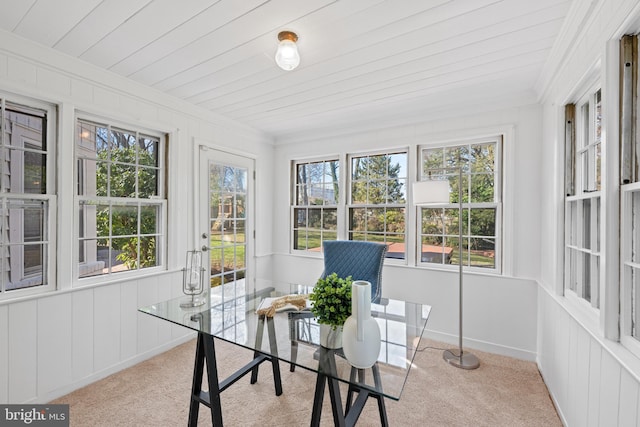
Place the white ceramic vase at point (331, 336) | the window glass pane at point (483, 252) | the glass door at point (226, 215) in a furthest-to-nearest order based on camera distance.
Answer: the glass door at point (226, 215) → the window glass pane at point (483, 252) → the white ceramic vase at point (331, 336)

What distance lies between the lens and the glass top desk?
125 centimetres

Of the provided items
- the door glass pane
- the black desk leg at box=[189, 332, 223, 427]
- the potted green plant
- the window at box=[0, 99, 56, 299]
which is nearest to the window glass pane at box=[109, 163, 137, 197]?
the window at box=[0, 99, 56, 299]

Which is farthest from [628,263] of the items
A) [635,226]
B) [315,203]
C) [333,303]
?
[315,203]

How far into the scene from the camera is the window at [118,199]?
2.39m

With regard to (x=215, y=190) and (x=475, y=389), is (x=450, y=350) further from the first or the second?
(x=215, y=190)

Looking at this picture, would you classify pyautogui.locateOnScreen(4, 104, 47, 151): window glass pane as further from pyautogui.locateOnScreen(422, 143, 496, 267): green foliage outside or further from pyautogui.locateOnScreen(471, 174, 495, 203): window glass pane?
pyautogui.locateOnScreen(471, 174, 495, 203): window glass pane

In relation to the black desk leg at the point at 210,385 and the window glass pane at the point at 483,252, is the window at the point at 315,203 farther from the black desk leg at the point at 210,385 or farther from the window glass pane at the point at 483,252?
the black desk leg at the point at 210,385

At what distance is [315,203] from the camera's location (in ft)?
13.5

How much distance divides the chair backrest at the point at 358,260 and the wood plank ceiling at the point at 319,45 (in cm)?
143

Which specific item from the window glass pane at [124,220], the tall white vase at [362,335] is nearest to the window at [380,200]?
the tall white vase at [362,335]

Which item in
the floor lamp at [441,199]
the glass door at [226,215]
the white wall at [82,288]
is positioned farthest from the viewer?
the glass door at [226,215]

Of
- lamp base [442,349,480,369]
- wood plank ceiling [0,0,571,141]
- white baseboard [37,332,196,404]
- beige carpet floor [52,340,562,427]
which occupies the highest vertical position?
wood plank ceiling [0,0,571,141]

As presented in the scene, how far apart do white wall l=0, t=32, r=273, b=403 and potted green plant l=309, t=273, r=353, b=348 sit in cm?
201

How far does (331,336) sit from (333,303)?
0.18 meters
